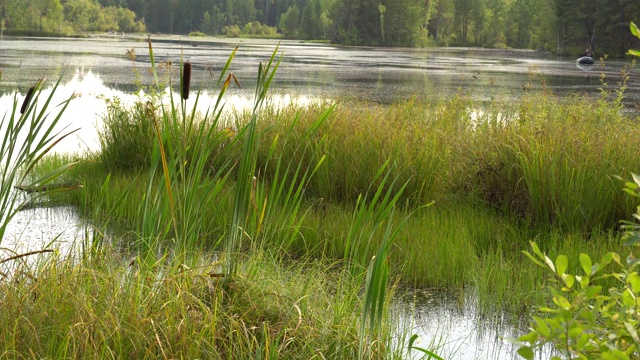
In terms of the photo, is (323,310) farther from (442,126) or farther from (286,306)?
(442,126)

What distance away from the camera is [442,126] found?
23.5 feet

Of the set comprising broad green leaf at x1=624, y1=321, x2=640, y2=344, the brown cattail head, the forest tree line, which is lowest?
broad green leaf at x1=624, y1=321, x2=640, y2=344

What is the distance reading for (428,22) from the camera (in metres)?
84.1

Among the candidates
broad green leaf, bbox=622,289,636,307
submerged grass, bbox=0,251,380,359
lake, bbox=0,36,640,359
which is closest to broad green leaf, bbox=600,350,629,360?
broad green leaf, bbox=622,289,636,307

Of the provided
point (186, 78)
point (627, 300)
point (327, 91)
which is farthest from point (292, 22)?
point (627, 300)

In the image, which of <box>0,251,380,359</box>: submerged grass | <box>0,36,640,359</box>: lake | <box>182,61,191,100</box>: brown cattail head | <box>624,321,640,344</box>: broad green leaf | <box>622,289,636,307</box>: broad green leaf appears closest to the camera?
<box>624,321,640,344</box>: broad green leaf

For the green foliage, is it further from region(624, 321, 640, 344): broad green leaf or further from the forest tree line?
region(624, 321, 640, 344): broad green leaf

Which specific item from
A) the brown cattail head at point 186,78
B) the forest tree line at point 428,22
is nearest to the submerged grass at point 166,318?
the brown cattail head at point 186,78

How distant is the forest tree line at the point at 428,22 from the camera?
4991 cm

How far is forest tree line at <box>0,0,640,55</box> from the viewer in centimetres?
4991

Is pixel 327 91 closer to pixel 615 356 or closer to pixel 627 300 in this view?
pixel 627 300

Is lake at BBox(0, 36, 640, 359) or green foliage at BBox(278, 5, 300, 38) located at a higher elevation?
green foliage at BBox(278, 5, 300, 38)

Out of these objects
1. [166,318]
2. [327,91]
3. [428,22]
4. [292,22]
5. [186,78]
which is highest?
[292,22]

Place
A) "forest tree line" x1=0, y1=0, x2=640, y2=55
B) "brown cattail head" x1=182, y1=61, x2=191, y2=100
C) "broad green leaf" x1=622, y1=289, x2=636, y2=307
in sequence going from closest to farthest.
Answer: "broad green leaf" x1=622, y1=289, x2=636, y2=307 → "brown cattail head" x1=182, y1=61, x2=191, y2=100 → "forest tree line" x1=0, y1=0, x2=640, y2=55
